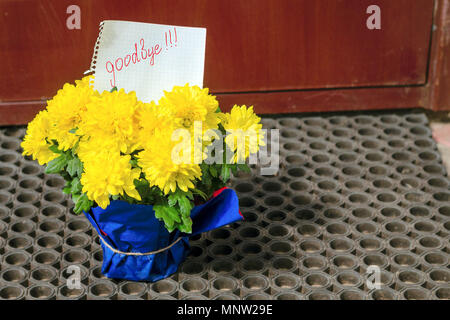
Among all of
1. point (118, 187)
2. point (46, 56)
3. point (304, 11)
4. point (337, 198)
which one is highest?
point (304, 11)

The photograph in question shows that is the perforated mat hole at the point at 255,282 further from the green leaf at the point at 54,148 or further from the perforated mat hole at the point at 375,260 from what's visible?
the green leaf at the point at 54,148

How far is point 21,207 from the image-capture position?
196cm

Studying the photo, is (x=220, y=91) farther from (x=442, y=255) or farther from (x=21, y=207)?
(x=442, y=255)

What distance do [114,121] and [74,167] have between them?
0.55 feet

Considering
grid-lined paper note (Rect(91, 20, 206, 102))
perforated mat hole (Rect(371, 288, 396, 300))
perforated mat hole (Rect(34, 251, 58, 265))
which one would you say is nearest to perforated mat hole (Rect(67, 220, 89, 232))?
perforated mat hole (Rect(34, 251, 58, 265))

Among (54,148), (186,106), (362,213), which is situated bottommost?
(362,213)

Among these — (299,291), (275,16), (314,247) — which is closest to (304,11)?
(275,16)

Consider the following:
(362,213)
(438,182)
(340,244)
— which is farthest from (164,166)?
(438,182)

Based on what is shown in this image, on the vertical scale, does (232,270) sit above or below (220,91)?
below

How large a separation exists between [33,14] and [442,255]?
4.52ft

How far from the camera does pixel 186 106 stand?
152cm

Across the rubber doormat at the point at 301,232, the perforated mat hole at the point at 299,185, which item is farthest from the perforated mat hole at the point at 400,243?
the perforated mat hole at the point at 299,185

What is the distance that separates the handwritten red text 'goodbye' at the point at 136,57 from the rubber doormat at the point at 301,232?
479 millimetres

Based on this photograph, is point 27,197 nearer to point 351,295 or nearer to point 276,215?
point 276,215
